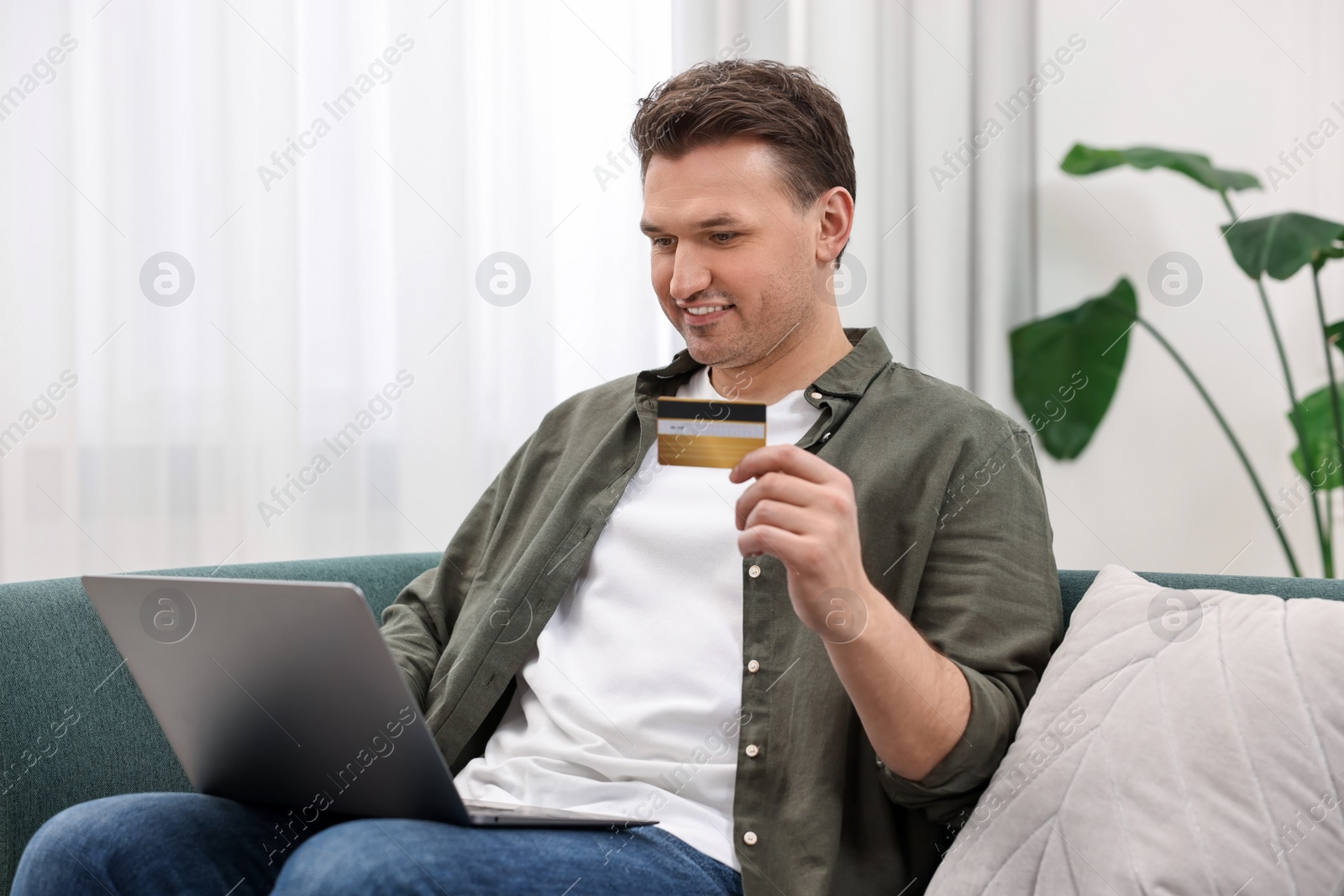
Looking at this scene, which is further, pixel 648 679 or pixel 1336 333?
pixel 1336 333

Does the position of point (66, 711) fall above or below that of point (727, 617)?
below

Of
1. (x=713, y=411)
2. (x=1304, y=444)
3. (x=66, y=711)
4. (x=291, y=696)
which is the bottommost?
(x=66, y=711)

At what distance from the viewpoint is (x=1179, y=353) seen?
2168 mm

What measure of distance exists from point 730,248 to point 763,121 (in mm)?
151

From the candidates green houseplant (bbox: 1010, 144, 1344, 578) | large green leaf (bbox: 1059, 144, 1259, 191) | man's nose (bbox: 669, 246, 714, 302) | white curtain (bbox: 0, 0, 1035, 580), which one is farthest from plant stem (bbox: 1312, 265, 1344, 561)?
man's nose (bbox: 669, 246, 714, 302)

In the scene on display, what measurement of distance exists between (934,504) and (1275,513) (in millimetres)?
1430

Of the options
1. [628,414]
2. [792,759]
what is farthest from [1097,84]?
[792,759]

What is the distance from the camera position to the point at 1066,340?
213cm

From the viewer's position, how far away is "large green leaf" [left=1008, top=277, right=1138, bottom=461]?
211 centimetres

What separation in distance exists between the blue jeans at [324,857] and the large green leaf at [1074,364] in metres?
1.50

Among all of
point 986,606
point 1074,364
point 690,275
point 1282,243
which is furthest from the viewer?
point 1074,364

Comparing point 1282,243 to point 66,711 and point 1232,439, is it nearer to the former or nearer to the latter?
point 1232,439

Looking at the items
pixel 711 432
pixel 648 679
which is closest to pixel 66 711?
pixel 648 679

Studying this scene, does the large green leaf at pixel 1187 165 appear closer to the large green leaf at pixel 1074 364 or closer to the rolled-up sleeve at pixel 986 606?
the large green leaf at pixel 1074 364
